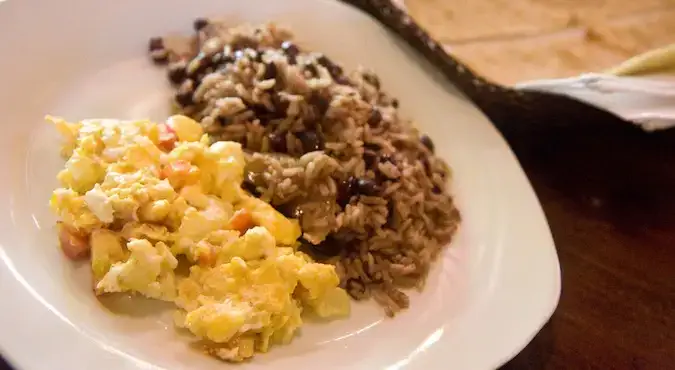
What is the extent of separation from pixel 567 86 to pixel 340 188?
2.31 feet

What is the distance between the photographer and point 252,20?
6.95 ft

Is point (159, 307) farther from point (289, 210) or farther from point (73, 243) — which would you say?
point (289, 210)

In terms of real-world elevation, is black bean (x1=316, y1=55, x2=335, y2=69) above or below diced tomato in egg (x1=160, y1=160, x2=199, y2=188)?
above

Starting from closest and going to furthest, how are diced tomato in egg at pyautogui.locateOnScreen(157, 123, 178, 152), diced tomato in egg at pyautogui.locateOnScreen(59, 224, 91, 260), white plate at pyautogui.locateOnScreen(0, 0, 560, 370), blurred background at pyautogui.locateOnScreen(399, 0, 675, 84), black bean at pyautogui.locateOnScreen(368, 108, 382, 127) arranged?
white plate at pyautogui.locateOnScreen(0, 0, 560, 370) < diced tomato in egg at pyautogui.locateOnScreen(59, 224, 91, 260) < diced tomato in egg at pyautogui.locateOnScreen(157, 123, 178, 152) < black bean at pyautogui.locateOnScreen(368, 108, 382, 127) < blurred background at pyautogui.locateOnScreen(399, 0, 675, 84)

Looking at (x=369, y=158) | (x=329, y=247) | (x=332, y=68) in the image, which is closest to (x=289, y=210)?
(x=329, y=247)

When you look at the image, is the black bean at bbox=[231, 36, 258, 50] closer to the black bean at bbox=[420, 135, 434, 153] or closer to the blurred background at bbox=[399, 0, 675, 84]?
the black bean at bbox=[420, 135, 434, 153]

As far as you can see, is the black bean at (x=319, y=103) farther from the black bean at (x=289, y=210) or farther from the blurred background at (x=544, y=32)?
the blurred background at (x=544, y=32)

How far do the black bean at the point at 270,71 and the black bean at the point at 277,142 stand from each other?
0.17 metres

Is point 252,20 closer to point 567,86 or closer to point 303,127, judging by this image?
point 303,127

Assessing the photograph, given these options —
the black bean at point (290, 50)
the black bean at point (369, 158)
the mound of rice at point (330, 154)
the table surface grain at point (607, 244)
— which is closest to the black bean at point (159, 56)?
the mound of rice at point (330, 154)

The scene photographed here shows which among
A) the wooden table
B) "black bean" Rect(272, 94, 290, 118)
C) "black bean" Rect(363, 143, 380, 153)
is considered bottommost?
the wooden table

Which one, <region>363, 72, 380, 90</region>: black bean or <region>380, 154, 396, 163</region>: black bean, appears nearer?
<region>380, 154, 396, 163</region>: black bean

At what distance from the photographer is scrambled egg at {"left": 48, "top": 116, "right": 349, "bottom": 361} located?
1.31m

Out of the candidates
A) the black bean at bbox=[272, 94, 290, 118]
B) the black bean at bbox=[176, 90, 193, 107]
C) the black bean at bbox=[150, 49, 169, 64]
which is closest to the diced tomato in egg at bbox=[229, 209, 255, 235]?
the black bean at bbox=[272, 94, 290, 118]
